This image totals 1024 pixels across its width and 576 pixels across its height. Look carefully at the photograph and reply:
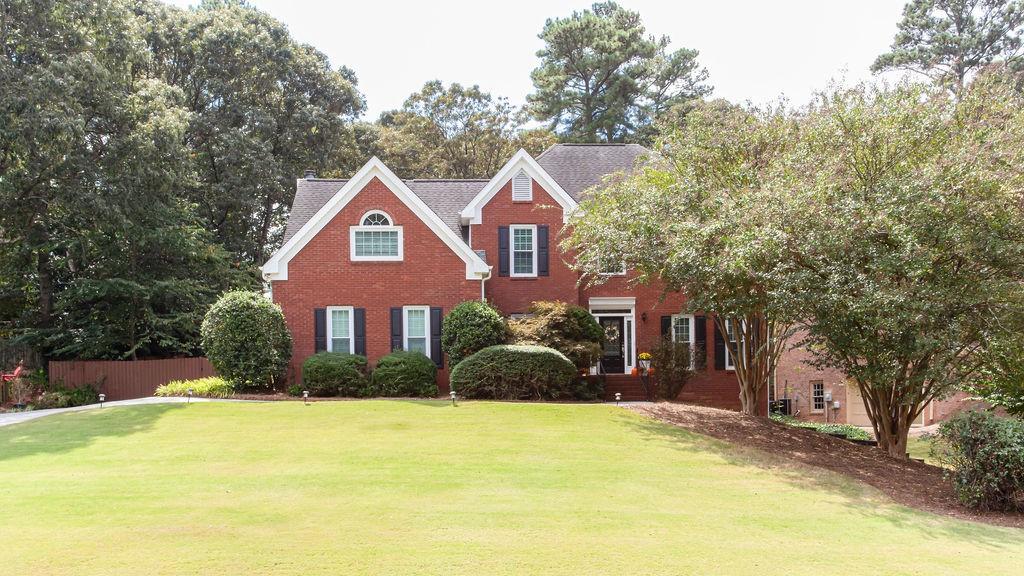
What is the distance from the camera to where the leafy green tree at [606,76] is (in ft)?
154

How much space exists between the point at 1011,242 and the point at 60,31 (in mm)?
24886

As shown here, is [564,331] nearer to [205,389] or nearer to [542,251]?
[542,251]

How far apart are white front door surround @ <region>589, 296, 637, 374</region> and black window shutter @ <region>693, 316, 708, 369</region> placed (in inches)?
74.3

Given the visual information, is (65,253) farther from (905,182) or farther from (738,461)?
(905,182)

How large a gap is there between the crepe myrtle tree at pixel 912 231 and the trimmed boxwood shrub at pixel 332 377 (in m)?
11.6

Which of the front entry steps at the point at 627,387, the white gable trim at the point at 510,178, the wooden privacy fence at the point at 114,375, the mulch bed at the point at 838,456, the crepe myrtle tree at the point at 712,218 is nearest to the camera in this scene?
the mulch bed at the point at 838,456

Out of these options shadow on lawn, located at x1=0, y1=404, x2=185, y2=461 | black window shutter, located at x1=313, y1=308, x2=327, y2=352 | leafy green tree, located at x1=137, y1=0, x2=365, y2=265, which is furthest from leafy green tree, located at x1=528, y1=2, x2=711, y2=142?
shadow on lawn, located at x1=0, y1=404, x2=185, y2=461

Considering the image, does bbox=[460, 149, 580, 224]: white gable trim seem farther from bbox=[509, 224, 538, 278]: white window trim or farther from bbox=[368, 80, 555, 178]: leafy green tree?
bbox=[368, 80, 555, 178]: leafy green tree

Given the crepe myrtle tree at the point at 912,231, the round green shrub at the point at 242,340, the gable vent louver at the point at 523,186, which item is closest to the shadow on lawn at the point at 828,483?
the crepe myrtle tree at the point at 912,231

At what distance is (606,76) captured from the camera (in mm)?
47938

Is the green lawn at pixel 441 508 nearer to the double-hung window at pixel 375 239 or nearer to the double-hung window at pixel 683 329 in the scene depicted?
the double-hung window at pixel 375 239

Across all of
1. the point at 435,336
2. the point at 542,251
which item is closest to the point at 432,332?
the point at 435,336

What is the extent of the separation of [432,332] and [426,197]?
19.1 ft

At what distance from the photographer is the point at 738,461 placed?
42.1 feet
